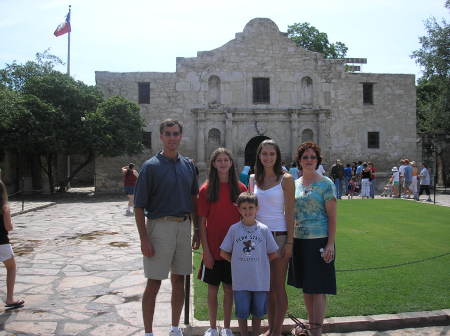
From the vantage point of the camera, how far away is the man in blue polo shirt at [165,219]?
14.6 ft

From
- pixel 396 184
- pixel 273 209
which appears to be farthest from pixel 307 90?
pixel 273 209

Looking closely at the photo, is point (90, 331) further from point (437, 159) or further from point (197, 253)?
point (437, 159)

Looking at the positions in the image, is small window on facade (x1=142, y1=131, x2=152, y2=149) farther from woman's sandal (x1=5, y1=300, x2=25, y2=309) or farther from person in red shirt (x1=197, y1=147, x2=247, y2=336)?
person in red shirt (x1=197, y1=147, x2=247, y2=336)

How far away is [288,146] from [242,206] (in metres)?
20.7

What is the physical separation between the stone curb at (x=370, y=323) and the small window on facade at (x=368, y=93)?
2220cm

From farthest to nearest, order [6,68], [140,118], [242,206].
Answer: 1. [6,68]
2. [140,118]
3. [242,206]

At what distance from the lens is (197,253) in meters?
8.64

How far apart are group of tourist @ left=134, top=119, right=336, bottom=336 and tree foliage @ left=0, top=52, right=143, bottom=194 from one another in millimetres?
17286

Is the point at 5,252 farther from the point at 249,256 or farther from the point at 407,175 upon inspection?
the point at 407,175

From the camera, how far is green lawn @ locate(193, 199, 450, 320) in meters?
5.49

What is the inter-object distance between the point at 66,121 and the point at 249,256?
19.0 m

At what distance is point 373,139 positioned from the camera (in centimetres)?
2570

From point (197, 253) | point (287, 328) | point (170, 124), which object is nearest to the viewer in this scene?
point (170, 124)

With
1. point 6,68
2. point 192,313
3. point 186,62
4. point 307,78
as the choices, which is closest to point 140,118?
point 186,62
